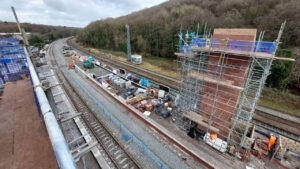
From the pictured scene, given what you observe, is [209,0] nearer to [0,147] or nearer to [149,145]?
[149,145]

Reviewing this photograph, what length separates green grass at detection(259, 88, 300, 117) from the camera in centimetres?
1259

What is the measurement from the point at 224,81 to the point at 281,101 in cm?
1071

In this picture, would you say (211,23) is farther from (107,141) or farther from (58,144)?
(58,144)

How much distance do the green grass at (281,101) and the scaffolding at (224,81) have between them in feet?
20.8

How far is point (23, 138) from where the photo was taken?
5055 millimetres

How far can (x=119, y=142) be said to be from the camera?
8.90 meters

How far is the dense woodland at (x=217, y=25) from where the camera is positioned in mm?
16562

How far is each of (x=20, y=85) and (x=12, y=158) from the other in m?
7.38

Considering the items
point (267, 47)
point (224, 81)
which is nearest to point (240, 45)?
point (267, 47)

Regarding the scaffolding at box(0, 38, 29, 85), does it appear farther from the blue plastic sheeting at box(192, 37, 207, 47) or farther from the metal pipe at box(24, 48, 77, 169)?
the blue plastic sheeting at box(192, 37, 207, 47)

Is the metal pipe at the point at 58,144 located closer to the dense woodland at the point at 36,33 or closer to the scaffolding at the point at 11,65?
the scaffolding at the point at 11,65

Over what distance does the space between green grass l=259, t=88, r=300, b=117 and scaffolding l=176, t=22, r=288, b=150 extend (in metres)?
6.35

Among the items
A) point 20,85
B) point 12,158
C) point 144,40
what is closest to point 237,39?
point 12,158

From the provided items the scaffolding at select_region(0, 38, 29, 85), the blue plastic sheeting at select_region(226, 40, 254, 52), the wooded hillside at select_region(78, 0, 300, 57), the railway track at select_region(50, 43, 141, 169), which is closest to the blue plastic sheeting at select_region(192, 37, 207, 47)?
the blue plastic sheeting at select_region(226, 40, 254, 52)
